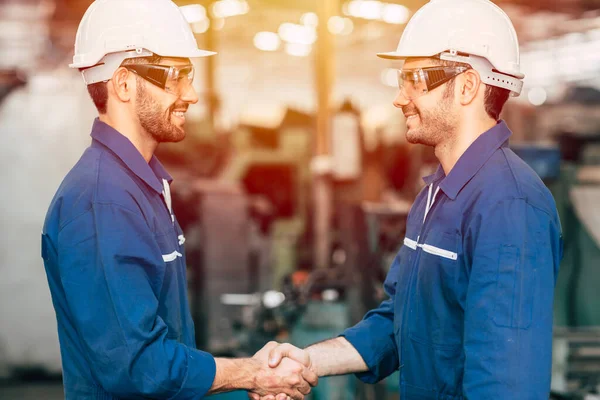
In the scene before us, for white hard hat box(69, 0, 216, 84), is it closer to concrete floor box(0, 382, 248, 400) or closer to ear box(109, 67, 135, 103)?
ear box(109, 67, 135, 103)

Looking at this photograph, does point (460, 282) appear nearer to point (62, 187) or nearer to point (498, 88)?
point (498, 88)

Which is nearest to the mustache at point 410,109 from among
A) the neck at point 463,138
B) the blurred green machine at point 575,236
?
the neck at point 463,138

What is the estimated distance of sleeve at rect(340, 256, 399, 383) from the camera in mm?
2562

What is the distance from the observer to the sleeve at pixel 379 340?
2.56 m

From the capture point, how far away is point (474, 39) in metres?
2.11

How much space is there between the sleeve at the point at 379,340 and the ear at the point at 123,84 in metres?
1.11

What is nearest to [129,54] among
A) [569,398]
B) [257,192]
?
[569,398]

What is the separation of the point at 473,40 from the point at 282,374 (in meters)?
1.30

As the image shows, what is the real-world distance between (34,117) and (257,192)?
3856 mm

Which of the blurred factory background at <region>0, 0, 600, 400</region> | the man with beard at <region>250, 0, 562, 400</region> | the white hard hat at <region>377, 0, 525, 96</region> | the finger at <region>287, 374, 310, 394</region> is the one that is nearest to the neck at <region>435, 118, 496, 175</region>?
the man with beard at <region>250, 0, 562, 400</region>

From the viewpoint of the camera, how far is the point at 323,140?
343 inches

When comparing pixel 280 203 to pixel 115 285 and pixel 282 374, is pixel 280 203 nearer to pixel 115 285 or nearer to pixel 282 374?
pixel 282 374

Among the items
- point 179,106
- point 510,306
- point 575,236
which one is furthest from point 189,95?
point 575,236

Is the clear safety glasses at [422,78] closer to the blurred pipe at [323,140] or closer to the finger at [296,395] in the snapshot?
the finger at [296,395]
